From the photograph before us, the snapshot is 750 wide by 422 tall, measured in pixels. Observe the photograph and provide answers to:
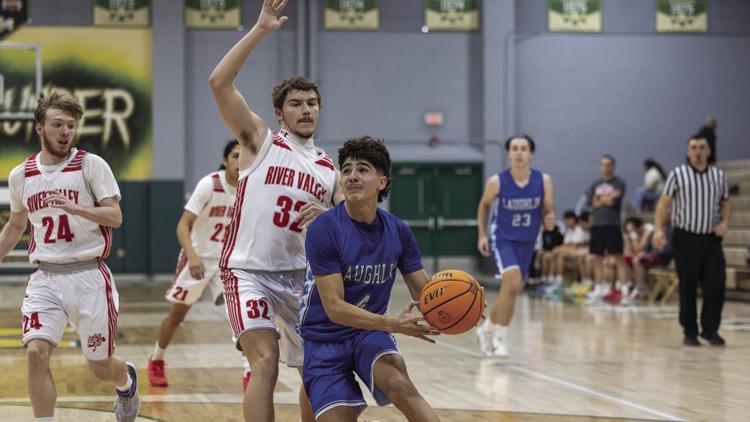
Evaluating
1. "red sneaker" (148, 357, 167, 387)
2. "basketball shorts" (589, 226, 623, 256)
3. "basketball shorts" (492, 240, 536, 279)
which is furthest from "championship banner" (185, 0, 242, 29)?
"red sneaker" (148, 357, 167, 387)

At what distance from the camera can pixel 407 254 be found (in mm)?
4895

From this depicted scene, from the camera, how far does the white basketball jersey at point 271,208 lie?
5.21 m

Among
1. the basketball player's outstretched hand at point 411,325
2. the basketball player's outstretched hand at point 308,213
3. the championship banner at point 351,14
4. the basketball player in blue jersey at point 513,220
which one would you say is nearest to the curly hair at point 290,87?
the basketball player's outstretched hand at point 308,213

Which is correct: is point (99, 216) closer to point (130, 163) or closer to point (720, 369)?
point (720, 369)

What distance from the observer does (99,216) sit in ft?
18.3

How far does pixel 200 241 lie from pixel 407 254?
411 cm

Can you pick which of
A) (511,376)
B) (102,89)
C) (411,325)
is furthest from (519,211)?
(102,89)

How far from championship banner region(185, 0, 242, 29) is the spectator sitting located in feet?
28.8

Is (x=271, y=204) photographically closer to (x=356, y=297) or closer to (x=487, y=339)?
(x=356, y=297)

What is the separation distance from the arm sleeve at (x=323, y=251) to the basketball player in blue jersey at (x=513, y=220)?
16.5 feet

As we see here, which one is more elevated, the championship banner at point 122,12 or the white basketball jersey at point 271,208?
the championship banner at point 122,12

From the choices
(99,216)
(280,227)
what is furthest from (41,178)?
(280,227)

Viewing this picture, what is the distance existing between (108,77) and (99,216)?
1790 centimetres

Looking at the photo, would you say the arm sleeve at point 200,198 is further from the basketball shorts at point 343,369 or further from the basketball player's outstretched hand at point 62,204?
the basketball shorts at point 343,369
